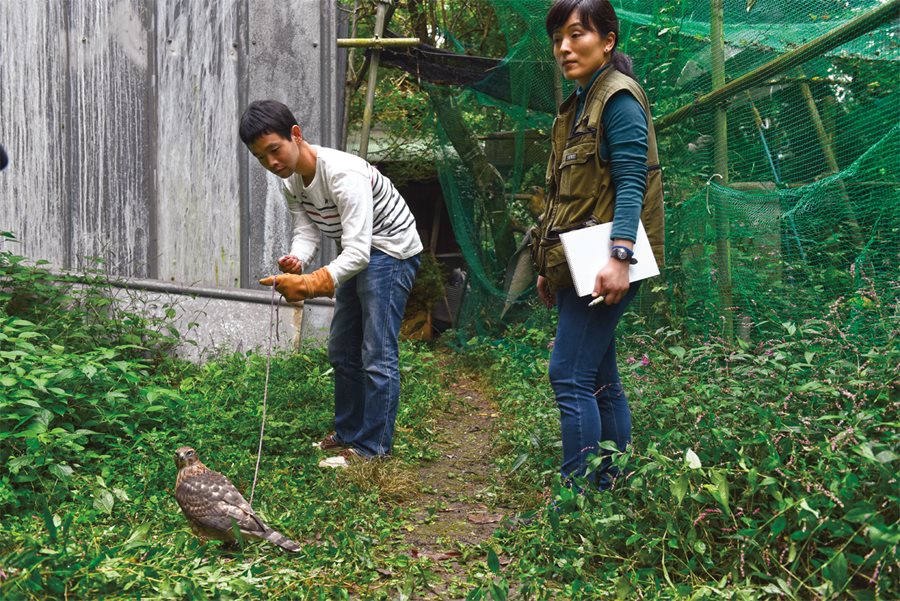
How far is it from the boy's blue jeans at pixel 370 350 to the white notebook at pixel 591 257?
1283mm

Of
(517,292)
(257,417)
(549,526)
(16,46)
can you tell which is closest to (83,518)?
(257,417)

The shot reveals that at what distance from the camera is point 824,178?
11.8 feet

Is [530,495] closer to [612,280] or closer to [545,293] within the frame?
[545,293]

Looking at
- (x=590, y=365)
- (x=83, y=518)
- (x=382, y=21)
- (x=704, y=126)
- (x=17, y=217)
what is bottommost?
(x=83, y=518)

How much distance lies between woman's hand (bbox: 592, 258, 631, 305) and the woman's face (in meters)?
0.68

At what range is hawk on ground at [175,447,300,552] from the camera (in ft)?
9.23

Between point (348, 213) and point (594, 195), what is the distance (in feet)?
4.07

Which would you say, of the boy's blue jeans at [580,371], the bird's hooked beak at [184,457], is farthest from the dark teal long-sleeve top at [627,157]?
the bird's hooked beak at [184,457]

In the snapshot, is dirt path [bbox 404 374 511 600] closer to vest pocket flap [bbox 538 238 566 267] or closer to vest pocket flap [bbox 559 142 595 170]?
vest pocket flap [bbox 538 238 566 267]

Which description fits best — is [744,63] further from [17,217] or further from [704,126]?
[17,217]

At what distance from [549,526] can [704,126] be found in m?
2.56

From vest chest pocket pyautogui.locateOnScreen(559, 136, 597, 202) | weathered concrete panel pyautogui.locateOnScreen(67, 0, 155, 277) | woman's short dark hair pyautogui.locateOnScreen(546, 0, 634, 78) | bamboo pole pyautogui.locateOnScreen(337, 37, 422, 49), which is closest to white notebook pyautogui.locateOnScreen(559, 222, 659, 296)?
vest chest pocket pyautogui.locateOnScreen(559, 136, 597, 202)

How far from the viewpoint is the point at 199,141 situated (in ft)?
18.5

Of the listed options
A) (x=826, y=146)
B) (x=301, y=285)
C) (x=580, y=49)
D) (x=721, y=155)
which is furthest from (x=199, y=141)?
(x=826, y=146)
